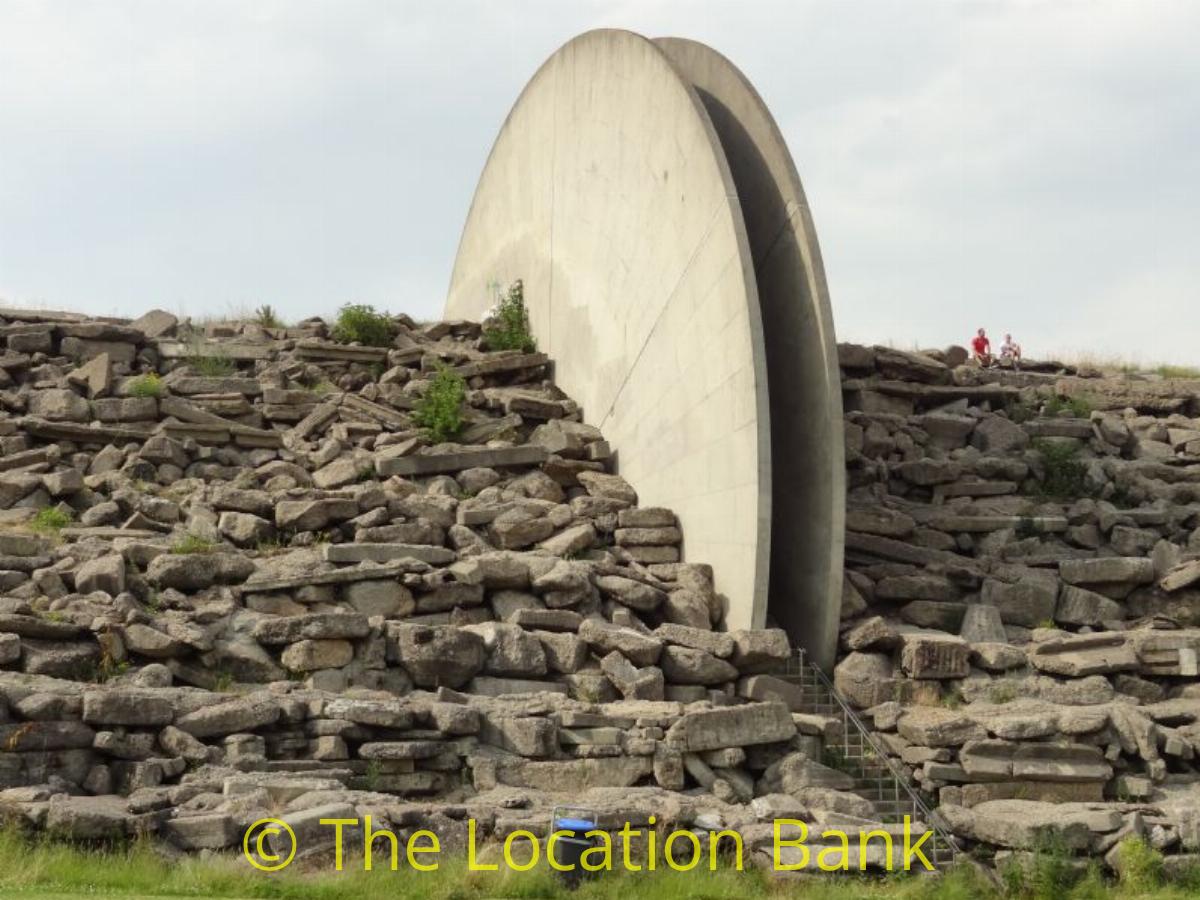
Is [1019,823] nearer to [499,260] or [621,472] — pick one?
[621,472]

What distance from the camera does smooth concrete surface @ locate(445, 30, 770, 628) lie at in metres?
11.6

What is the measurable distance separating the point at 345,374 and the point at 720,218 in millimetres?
5516

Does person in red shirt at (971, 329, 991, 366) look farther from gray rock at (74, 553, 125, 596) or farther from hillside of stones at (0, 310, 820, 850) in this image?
gray rock at (74, 553, 125, 596)

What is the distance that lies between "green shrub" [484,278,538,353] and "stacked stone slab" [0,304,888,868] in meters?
1.53

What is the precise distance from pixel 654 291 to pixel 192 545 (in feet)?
14.6

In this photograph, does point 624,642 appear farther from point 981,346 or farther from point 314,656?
point 981,346

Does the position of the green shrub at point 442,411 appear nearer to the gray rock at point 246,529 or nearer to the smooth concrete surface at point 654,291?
the smooth concrete surface at point 654,291

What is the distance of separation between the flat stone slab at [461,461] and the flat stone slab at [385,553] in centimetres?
178

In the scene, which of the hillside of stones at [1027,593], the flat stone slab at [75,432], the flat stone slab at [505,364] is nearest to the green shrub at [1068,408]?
the hillside of stones at [1027,593]

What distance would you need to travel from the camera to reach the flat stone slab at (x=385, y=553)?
37.8 ft

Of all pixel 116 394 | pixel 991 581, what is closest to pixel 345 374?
pixel 116 394

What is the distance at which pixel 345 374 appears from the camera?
1623 cm

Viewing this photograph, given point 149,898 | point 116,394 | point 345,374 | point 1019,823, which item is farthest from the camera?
→ point 345,374

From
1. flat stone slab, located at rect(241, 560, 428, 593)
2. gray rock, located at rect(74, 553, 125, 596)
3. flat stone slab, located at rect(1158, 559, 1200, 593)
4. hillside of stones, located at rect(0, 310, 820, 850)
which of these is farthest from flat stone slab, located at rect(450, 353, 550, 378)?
flat stone slab, located at rect(1158, 559, 1200, 593)
